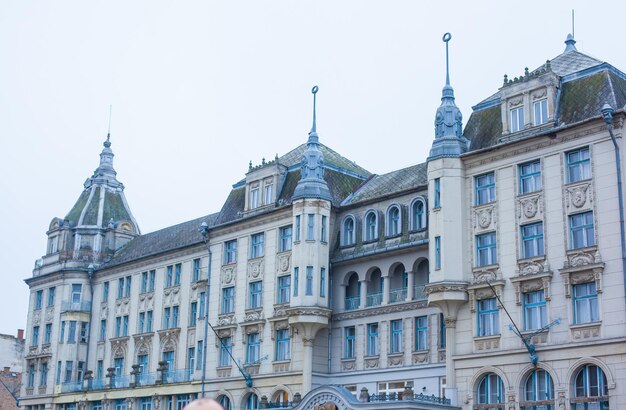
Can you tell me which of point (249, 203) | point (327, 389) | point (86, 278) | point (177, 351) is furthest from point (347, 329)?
point (86, 278)

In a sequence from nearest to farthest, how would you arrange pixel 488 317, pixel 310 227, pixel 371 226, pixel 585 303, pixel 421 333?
pixel 585 303 → pixel 488 317 → pixel 421 333 → pixel 371 226 → pixel 310 227

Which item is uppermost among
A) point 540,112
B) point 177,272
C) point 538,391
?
point 540,112

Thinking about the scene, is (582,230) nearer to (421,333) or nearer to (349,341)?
(421,333)

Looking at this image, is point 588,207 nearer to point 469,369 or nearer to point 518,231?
point 518,231

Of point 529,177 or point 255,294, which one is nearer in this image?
point 529,177

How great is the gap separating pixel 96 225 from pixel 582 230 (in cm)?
4228

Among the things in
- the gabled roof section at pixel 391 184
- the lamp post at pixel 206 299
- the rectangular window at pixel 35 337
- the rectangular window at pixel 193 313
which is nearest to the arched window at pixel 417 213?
the gabled roof section at pixel 391 184

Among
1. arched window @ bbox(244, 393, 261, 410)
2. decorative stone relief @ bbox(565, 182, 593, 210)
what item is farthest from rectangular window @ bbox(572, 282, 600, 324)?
arched window @ bbox(244, 393, 261, 410)

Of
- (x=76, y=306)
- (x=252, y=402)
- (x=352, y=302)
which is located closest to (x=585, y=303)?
(x=352, y=302)

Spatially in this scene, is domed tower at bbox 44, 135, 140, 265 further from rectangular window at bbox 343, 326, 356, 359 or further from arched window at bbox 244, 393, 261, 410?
rectangular window at bbox 343, 326, 356, 359

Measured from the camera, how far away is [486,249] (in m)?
43.3

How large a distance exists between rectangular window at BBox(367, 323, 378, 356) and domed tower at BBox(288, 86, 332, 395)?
2.56 metres

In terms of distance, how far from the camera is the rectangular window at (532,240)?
135ft

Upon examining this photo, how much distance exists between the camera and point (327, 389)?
145 ft
